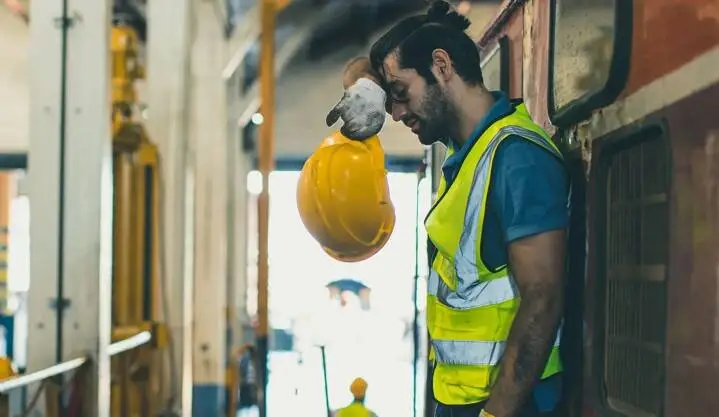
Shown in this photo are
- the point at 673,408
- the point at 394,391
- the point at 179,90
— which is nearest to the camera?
the point at 673,408

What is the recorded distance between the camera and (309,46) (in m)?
11.2

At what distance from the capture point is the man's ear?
1.92 m

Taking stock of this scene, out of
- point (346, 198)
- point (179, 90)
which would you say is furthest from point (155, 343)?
point (346, 198)

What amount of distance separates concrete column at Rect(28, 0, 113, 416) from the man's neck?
223 centimetres

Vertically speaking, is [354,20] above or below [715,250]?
above

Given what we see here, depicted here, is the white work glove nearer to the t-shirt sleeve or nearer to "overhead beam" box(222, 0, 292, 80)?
the t-shirt sleeve

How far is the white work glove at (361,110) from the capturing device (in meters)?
2.07

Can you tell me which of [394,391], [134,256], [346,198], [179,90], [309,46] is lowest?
[394,391]

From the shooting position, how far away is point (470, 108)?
196cm

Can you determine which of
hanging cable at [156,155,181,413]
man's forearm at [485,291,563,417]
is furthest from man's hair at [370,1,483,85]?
hanging cable at [156,155,181,413]

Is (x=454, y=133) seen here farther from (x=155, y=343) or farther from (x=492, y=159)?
(x=155, y=343)

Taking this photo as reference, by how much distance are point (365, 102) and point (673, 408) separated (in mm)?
1058

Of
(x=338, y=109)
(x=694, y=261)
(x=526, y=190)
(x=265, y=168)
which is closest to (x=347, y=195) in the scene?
(x=338, y=109)

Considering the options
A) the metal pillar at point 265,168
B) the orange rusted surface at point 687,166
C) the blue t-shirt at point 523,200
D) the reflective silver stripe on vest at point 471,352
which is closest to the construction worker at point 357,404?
the metal pillar at point 265,168
